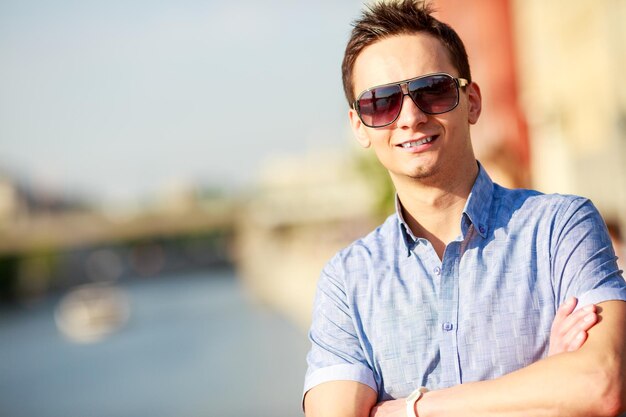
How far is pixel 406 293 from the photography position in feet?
6.19

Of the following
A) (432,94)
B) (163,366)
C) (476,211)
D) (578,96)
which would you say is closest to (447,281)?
(476,211)

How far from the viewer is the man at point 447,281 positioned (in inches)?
68.7

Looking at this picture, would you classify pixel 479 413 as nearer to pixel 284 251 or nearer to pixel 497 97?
pixel 497 97

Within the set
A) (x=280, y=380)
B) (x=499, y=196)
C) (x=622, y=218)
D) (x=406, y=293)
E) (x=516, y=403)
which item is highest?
(x=499, y=196)

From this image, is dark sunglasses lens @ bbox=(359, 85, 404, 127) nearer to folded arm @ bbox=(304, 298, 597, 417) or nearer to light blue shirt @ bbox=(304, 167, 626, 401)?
light blue shirt @ bbox=(304, 167, 626, 401)

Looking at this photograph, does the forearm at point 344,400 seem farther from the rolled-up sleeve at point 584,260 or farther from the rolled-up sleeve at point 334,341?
the rolled-up sleeve at point 584,260

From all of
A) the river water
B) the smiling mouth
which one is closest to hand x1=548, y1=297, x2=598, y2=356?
the smiling mouth

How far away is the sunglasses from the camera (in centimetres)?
190

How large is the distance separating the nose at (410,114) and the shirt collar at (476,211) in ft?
0.57

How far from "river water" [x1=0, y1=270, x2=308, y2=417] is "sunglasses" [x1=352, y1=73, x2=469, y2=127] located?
63.4ft

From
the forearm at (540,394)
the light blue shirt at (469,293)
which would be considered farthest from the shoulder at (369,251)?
the forearm at (540,394)

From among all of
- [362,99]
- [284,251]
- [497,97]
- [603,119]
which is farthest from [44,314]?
[362,99]

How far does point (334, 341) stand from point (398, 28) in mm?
691

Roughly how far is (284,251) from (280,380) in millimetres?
26683
